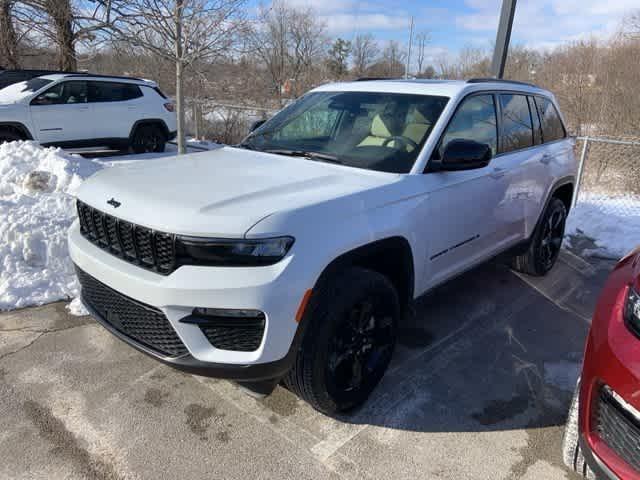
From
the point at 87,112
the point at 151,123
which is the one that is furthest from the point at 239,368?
the point at 151,123

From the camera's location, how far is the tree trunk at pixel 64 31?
1313 centimetres

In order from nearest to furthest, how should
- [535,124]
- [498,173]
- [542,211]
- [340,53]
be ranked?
[498,173]
[535,124]
[542,211]
[340,53]

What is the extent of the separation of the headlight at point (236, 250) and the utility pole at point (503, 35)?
233 inches

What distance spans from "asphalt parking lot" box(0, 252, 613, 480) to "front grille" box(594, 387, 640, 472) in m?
0.72

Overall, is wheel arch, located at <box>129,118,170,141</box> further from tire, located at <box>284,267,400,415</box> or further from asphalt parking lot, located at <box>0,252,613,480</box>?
tire, located at <box>284,267,400,415</box>

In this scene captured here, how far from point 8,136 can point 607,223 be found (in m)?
10.1

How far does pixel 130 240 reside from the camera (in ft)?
8.17

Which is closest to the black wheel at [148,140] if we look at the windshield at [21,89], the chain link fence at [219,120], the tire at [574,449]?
the windshield at [21,89]

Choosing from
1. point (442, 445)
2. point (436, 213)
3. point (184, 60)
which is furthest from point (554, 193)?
point (184, 60)

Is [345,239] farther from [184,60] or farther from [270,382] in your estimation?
[184,60]

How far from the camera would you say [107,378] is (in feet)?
10.3

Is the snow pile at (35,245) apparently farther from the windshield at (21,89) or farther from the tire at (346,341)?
the windshield at (21,89)

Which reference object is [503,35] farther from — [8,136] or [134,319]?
[8,136]

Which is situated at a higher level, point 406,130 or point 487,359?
point 406,130
